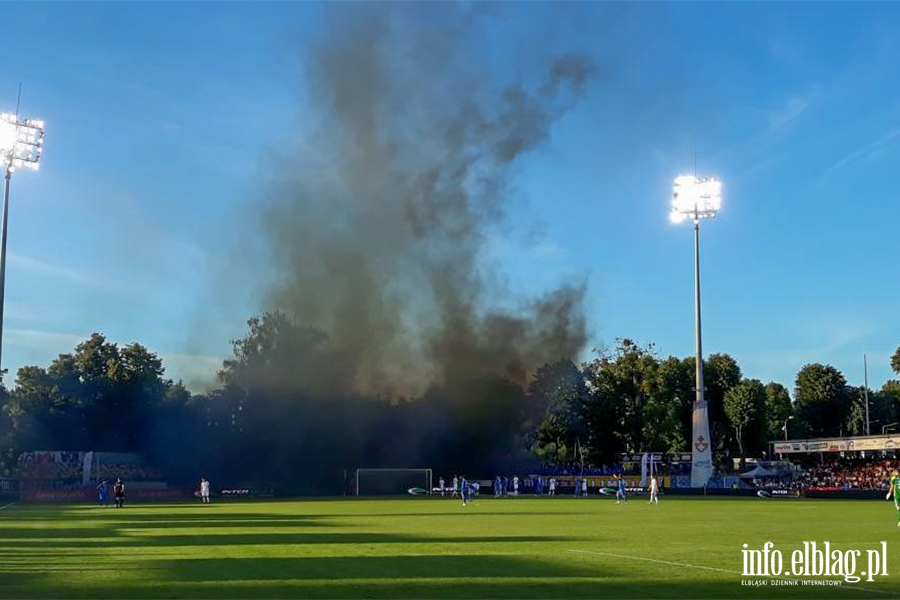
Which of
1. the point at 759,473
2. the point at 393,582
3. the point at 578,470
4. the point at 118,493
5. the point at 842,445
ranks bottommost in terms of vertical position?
the point at 578,470

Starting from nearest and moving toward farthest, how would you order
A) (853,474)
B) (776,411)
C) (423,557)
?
1. (423,557)
2. (853,474)
3. (776,411)

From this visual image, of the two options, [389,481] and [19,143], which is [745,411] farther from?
[19,143]

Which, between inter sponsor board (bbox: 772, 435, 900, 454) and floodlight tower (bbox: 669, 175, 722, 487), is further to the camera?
inter sponsor board (bbox: 772, 435, 900, 454)

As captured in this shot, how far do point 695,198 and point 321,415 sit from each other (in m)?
48.6

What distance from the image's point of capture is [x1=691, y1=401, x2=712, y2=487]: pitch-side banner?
74.1m

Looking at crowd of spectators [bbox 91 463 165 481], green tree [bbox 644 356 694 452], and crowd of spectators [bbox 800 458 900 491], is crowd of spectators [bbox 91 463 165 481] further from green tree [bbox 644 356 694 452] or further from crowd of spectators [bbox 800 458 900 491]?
crowd of spectators [bbox 800 458 900 491]

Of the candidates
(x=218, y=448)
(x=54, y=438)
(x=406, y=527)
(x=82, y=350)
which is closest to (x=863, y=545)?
(x=406, y=527)

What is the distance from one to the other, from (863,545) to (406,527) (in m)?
16.9

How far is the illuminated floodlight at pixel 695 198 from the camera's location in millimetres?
77000

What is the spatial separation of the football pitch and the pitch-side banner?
1372 inches

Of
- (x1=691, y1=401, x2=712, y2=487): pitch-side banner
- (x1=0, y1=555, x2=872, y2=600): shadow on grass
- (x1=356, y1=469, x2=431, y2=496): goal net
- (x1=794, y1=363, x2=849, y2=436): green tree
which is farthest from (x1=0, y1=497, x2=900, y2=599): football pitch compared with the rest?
(x1=794, y1=363, x2=849, y2=436): green tree

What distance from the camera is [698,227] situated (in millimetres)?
75750

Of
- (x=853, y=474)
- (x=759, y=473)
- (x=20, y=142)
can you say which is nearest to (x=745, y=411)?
(x=759, y=473)

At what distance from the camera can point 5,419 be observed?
110 meters
